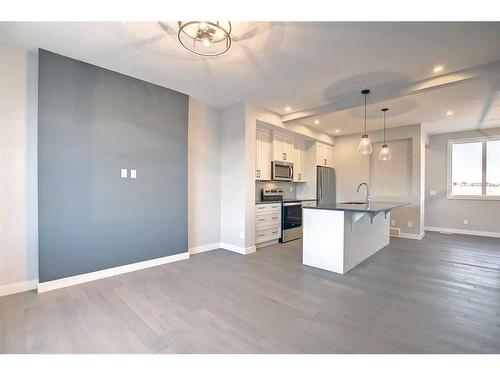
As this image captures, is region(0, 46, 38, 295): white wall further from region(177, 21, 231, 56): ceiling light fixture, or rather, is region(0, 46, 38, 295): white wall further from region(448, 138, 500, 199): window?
region(448, 138, 500, 199): window

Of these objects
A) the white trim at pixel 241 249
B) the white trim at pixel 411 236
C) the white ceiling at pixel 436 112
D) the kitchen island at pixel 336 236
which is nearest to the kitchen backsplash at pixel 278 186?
the white trim at pixel 241 249

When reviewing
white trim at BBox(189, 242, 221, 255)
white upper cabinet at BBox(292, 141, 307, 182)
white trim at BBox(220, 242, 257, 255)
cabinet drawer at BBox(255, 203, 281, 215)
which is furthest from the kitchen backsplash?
white trim at BBox(189, 242, 221, 255)

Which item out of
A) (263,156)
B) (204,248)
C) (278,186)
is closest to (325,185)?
(278,186)

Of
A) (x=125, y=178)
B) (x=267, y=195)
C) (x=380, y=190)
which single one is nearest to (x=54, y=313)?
(x=125, y=178)

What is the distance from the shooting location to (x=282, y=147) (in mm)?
5301

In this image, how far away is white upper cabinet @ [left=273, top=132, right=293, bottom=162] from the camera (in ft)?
16.8

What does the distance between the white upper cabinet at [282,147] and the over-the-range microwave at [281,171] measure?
13 centimetres

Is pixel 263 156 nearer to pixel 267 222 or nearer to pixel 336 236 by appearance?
pixel 267 222

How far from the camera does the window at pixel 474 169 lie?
5.56 meters

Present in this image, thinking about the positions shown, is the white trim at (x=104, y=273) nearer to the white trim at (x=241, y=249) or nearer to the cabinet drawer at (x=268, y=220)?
the white trim at (x=241, y=249)

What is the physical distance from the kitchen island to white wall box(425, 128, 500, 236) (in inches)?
151

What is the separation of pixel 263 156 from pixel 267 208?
1087 millimetres

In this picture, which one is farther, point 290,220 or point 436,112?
point 290,220

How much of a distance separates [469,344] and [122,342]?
2.52m
